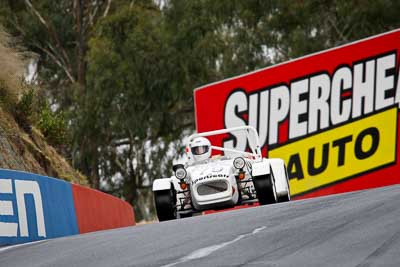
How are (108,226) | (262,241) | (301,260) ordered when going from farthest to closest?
(108,226) < (262,241) < (301,260)

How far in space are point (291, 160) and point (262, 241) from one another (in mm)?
21435

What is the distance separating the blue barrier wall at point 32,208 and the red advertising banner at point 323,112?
14.8m

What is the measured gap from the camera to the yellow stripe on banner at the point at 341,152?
100ft

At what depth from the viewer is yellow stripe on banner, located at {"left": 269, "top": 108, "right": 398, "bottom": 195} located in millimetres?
30609

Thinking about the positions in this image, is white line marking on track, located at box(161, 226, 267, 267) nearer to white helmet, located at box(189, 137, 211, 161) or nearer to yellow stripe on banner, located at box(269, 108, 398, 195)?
white helmet, located at box(189, 137, 211, 161)

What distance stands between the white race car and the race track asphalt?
560 centimetres

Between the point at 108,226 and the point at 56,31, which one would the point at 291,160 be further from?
the point at 56,31

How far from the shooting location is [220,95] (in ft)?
Answer: 104

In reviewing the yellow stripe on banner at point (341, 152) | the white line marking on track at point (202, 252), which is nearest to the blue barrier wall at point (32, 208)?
the white line marking on track at point (202, 252)

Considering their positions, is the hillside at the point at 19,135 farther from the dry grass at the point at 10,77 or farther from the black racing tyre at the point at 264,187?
the black racing tyre at the point at 264,187

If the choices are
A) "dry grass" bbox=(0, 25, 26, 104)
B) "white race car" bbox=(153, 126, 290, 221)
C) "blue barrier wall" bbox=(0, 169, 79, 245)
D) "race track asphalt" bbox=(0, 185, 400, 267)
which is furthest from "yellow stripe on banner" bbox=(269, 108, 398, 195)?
"race track asphalt" bbox=(0, 185, 400, 267)

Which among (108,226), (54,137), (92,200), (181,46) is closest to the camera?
(92,200)

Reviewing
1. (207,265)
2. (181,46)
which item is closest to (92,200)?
(207,265)

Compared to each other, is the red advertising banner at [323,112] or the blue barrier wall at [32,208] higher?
the red advertising banner at [323,112]
